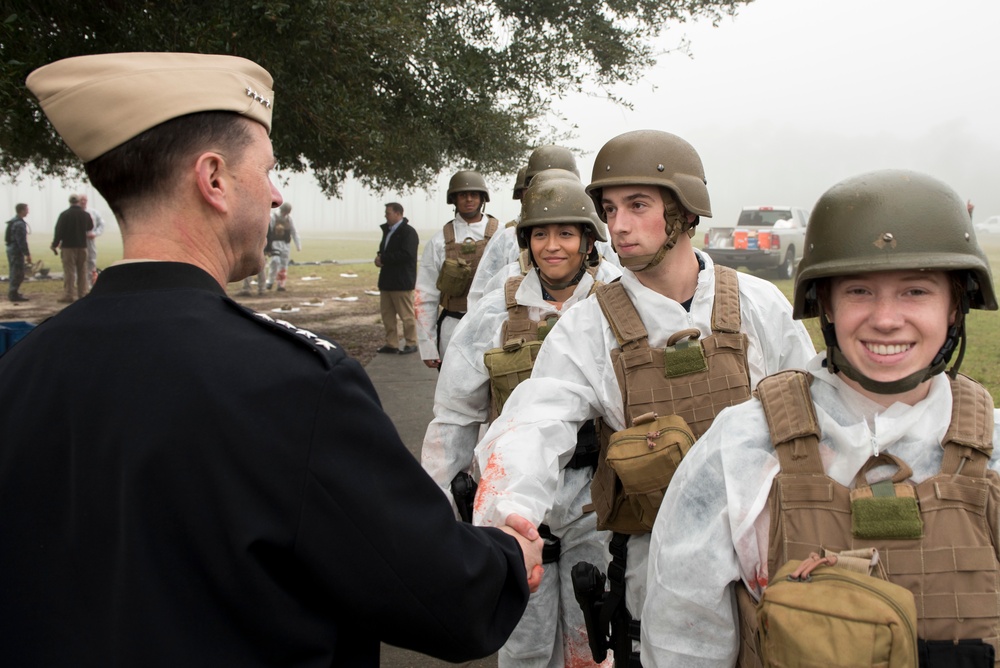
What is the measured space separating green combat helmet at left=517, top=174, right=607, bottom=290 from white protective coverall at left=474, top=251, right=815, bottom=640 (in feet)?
4.23

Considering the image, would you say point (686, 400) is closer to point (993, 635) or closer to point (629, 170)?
point (629, 170)

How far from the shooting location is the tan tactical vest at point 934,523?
1971 mm

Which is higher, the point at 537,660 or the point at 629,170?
the point at 629,170

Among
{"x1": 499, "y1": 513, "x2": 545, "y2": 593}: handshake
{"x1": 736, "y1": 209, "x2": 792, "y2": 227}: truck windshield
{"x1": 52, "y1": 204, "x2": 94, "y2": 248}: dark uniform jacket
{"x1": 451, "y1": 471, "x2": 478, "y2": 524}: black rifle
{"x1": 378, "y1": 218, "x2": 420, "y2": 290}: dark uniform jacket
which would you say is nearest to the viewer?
{"x1": 499, "y1": 513, "x2": 545, "y2": 593}: handshake

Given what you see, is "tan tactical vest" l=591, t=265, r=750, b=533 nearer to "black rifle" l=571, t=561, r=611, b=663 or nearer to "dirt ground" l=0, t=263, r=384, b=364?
"black rifle" l=571, t=561, r=611, b=663

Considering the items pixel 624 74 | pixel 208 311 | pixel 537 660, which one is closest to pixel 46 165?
pixel 624 74

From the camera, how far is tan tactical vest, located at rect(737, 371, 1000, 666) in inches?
77.6

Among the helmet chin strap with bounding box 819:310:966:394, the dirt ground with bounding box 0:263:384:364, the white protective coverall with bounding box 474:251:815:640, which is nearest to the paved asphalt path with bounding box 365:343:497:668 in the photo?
the dirt ground with bounding box 0:263:384:364

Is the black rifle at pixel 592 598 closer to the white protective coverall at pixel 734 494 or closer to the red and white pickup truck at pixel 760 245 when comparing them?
the white protective coverall at pixel 734 494

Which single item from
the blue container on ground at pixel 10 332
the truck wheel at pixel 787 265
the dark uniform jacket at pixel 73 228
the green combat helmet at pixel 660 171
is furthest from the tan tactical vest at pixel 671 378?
the truck wheel at pixel 787 265

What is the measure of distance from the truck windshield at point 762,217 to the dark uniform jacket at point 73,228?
57.0 feet

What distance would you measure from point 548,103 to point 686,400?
1015 centimetres

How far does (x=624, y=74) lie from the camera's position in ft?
42.3

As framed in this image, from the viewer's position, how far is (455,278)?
7.94 metres
